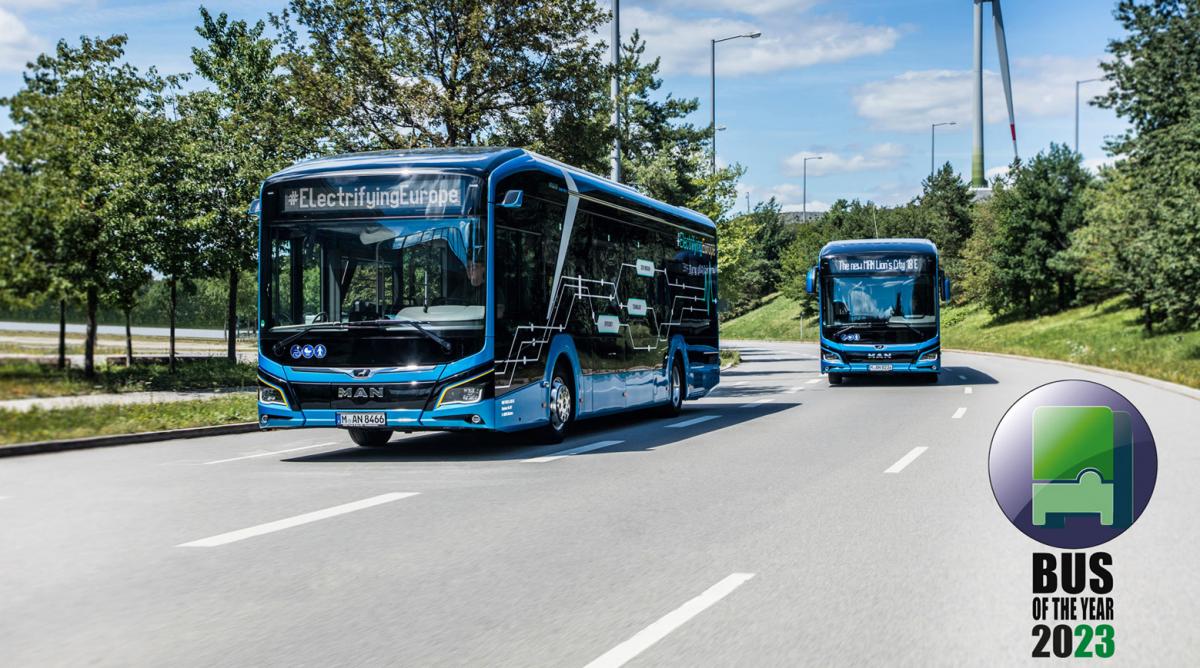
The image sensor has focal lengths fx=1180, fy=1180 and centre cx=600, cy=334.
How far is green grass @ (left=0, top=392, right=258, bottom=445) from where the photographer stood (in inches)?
584

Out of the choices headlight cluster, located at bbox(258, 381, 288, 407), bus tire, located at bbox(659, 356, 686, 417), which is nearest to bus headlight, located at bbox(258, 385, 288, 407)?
headlight cluster, located at bbox(258, 381, 288, 407)

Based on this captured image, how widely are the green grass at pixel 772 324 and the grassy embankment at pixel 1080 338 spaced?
138 millimetres

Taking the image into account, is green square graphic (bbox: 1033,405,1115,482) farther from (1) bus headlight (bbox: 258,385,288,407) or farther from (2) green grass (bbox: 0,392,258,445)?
(2) green grass (bbox: 0,392,258,445)

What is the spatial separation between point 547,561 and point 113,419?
38.4ft

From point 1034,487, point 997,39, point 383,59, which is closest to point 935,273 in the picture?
point 383,59

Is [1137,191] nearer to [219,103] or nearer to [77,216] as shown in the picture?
[219,103]

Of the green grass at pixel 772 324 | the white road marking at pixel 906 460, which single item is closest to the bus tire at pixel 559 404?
the white road marking at pixel 906 460

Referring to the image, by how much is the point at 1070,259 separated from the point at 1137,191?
71.3ft

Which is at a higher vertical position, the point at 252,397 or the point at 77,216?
the point at 77,216

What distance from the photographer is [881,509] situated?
8852 mm

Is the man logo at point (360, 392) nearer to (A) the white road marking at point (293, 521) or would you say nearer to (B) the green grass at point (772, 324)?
(A) the white road marking at point (293, 521)

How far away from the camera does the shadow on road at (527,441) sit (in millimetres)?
13039

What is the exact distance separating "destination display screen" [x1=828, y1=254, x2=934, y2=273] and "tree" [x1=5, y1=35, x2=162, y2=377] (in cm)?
1590

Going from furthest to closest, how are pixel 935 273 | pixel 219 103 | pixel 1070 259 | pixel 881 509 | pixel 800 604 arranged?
1. pixel 1070 259
2. pixel 219 103
3. pixel 935 273
4. pixel 881 509
5. pixel 800 604
